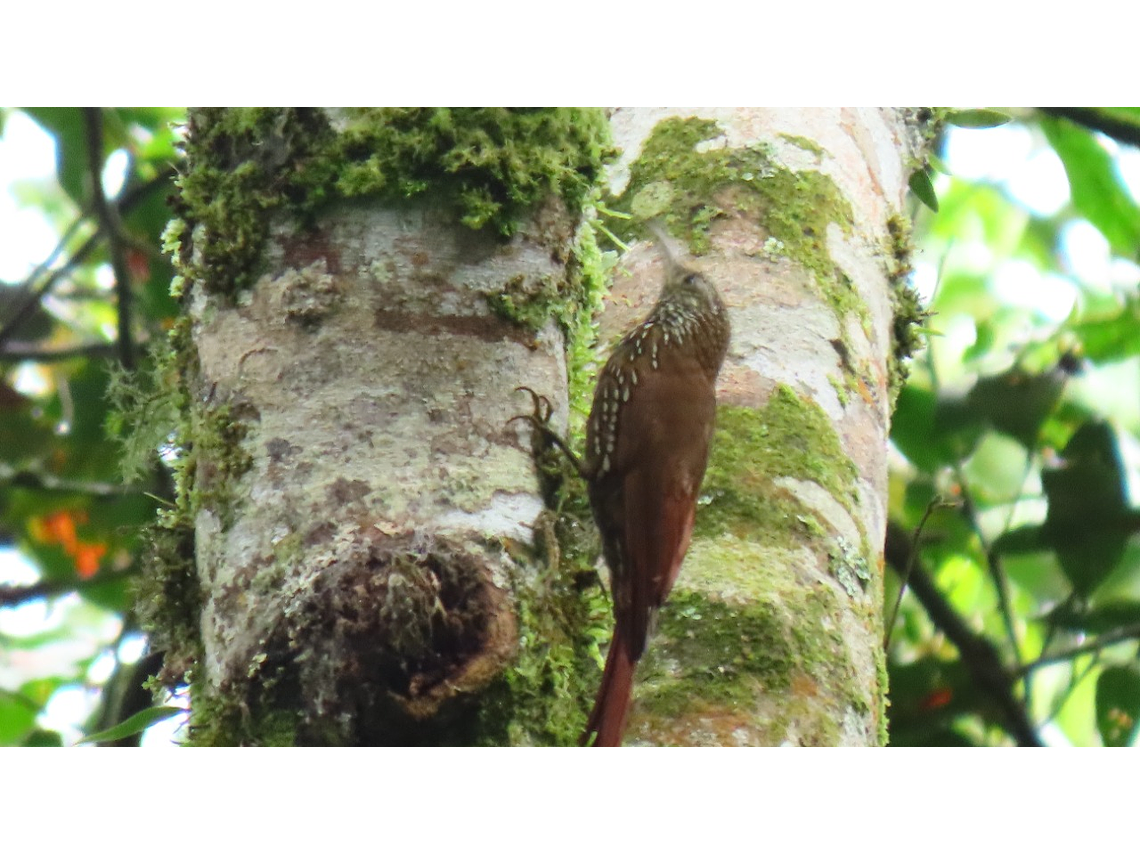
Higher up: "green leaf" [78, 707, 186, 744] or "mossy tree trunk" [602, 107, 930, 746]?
"mossy tree trunk" [602, 107, 930, 746]

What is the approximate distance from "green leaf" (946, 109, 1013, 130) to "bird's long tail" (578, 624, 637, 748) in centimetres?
200

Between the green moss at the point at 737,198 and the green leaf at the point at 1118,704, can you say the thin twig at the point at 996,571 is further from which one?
the green moss at the point at 737,198

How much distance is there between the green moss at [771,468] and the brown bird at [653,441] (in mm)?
45

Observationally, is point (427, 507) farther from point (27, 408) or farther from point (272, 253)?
point (27, 408)

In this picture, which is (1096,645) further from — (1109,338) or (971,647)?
(1109,338)

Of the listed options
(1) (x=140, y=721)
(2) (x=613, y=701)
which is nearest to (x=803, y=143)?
(2) (x=613, y=701)

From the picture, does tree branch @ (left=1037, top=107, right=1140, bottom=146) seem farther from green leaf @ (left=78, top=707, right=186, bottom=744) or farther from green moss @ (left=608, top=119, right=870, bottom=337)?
green leaf @ (left=78, top=707, right=186, bottom=744)

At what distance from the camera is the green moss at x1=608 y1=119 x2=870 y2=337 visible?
2.88 m

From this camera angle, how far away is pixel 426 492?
5.63 ft

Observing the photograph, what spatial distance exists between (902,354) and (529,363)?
1.58 metres

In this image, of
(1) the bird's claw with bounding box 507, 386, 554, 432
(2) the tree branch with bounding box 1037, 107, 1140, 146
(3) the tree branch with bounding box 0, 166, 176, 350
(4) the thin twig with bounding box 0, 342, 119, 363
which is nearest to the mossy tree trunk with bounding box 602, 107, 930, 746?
(2) the tree branch with bounding box 1037, 107, 1140, 146

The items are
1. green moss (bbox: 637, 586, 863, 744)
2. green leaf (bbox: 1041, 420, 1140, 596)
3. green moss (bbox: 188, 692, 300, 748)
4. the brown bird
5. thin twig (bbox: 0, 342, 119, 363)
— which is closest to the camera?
green moss (bbox: 188, 692, 300, 748)

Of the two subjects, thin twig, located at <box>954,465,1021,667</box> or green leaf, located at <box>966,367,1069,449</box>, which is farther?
green leaf, located at <box>966,367,1069,449</box>
